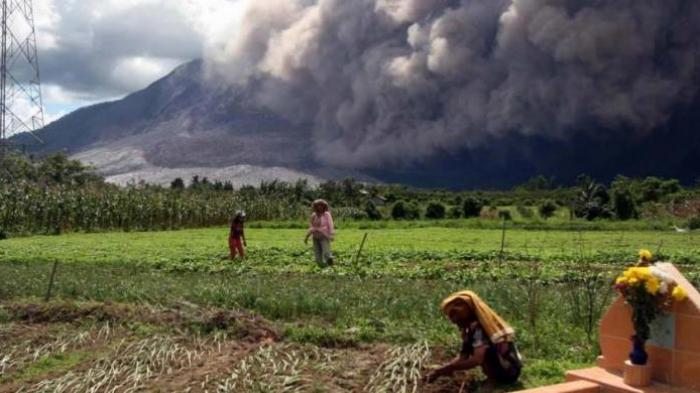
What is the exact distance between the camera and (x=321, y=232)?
17156mm

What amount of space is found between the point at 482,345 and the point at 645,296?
139cm

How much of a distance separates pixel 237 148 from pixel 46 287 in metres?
138

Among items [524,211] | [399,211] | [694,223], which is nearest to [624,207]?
[694,223]

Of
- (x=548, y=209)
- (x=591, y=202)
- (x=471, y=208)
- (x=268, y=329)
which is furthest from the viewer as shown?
(x=471, y=208)

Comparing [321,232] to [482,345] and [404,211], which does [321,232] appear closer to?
[482,345]

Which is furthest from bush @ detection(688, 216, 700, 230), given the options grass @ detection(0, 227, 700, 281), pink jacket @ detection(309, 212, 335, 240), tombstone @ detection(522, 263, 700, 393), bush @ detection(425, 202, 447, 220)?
tombstone @ detection(522, 263, 700, 393)

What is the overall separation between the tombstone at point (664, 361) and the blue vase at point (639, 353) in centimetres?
5

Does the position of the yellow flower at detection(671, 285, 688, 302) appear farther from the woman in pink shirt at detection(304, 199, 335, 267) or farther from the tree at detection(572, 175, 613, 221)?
the tree at detection(572, 175, 613, 221)

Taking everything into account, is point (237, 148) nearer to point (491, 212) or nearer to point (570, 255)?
point (491, 212)

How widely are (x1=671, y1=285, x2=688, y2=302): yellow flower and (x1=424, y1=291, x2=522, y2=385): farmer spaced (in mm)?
1358

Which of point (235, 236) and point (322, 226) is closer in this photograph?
point (322, 226)

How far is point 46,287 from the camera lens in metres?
12.4

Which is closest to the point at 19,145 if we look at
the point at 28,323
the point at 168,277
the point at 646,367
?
the point at 168,277

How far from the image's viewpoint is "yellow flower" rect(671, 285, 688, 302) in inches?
240
